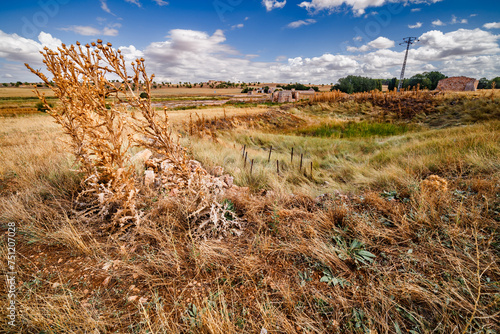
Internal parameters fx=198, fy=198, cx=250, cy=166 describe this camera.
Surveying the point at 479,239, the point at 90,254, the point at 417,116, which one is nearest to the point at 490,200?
the point at 479,239

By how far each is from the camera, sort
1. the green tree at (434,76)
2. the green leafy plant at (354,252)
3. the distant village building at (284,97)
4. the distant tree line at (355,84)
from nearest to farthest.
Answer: the green leafy plant at (354,252)
the distant village building at (284,97)
the distant tree line at (355,84)
the green tree at (434,76)

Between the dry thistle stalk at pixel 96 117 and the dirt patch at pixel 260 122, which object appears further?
the dirt patch at pixel 260 122

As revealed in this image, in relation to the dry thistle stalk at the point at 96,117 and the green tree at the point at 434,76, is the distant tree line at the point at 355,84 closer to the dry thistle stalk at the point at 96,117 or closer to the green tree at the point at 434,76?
the green tree at the point at 434,76

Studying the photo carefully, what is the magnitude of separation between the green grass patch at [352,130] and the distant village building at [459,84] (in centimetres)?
2843

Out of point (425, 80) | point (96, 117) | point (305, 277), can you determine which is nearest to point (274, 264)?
point (305, 277)

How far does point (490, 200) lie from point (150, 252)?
3.55 m

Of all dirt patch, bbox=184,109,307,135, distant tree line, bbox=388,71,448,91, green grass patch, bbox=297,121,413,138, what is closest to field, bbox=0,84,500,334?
green grass patch, bbox=297,121,413,138

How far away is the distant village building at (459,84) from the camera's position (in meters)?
29.8

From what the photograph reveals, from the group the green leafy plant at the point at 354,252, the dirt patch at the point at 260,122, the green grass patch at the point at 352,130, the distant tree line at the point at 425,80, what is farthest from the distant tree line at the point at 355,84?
the green leafy plant at the point at 354,252

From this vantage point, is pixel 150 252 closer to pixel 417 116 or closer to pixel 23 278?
pixel 23 278

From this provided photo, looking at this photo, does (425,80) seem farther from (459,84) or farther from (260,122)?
(260,122)

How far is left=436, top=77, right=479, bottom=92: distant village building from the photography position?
29.8m

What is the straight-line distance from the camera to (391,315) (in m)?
1.26

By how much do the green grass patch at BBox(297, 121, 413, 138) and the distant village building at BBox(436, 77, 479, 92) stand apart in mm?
28432
